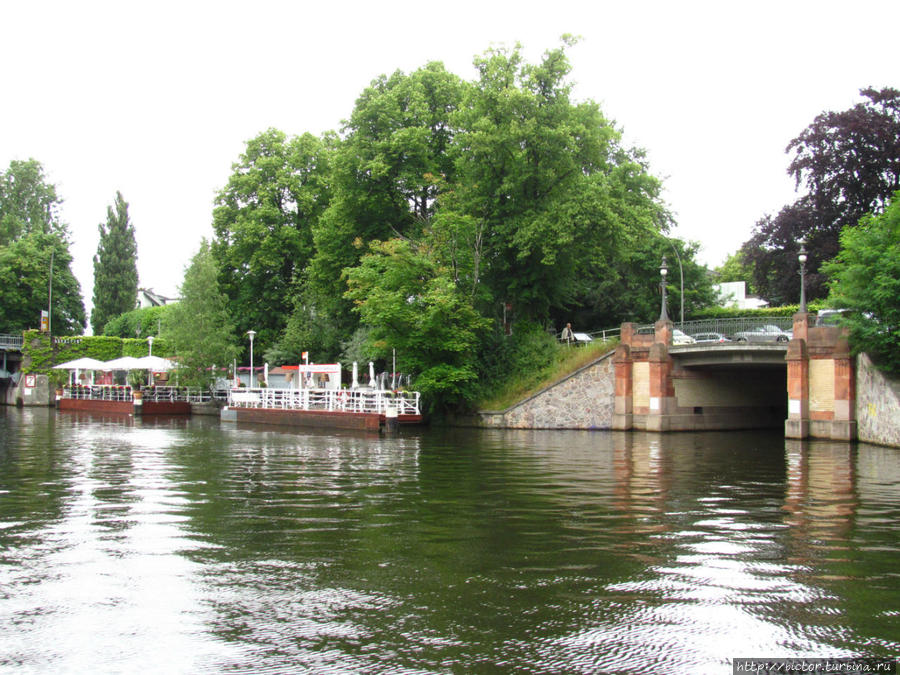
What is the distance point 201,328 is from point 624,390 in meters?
30.5

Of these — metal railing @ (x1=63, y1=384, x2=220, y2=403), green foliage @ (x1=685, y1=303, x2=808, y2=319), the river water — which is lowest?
the river water

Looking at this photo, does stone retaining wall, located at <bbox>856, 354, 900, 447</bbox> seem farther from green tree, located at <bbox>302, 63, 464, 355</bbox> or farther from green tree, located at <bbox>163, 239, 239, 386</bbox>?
green tree, located at <bbox>163, 239, 239, 386</bbox>

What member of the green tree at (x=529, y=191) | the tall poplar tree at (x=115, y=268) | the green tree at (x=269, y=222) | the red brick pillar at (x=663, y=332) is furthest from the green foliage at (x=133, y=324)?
the red brick pillar at (x=663, y=332)

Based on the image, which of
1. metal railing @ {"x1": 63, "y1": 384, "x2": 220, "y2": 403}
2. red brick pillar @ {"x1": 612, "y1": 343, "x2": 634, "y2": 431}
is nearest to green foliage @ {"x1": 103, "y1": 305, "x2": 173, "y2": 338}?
metal railing @ {"x1": 63, "y1": 384, "x2": 220, "y2": 403}

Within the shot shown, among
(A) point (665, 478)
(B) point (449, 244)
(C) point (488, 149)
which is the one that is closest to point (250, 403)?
(B) point (449, 244)

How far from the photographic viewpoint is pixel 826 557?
1085cm

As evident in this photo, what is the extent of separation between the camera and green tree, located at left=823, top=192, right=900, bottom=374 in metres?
28.0

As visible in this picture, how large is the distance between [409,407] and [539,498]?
81.1 ft

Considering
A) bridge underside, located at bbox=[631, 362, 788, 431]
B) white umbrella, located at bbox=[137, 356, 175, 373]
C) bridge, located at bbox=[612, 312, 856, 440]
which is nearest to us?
bridge, located at bbox=[612, 312, 856, 440]

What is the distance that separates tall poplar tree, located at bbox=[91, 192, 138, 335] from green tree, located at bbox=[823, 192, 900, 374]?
71.4m

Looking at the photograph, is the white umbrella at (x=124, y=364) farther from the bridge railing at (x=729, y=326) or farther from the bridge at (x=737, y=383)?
the bridge railing at (x=729, y=326)

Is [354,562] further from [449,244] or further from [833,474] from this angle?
[449,244]

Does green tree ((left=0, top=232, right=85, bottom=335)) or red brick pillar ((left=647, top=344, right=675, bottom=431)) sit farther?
green tree ((left=0, top=232, right=85, bottom=335))

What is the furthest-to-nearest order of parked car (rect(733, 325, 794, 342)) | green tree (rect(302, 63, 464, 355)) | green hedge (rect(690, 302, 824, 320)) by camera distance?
green hedge (rect(690, 302, 824, 320))
green tree (rect(302, 63, 464, 355))
parked car (rect(733, 325, 794, 342))
